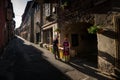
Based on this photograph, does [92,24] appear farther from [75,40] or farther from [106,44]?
[75,40]

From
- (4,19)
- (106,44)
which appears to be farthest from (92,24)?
(4,19)

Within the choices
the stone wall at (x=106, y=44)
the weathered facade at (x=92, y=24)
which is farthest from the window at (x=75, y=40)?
the stone wall at (x=106, y=44)

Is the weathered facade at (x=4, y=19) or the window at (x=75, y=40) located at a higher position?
the weathered facade at (x=4, y=19)

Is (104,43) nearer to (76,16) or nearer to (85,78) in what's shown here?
(85,78)

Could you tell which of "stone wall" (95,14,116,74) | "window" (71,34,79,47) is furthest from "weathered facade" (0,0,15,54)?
"stone wall" (95,14,116,74)

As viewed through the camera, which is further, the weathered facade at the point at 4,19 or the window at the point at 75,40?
the weathered facade at the point at 4,19

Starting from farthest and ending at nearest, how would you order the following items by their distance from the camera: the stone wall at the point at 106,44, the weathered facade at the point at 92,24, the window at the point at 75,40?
1. the window at the point at 75,40
2. the stone wall at the point at 106,44
3. the weathered facade at the point at 92,24

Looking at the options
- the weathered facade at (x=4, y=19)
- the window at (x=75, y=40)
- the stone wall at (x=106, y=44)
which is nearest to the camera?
the stone wall at (x=106, y=44)

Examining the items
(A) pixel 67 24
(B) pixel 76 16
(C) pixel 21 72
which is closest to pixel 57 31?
(A) pixel 67 24

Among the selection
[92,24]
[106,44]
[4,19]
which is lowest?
[106,44]

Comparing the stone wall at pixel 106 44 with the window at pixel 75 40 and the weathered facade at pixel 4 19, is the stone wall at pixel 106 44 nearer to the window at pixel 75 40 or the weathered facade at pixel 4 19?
the window at pixel 75 40

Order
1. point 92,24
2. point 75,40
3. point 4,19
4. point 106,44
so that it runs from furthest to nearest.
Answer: point 4,19 < point 75,40 < point 92,24 < point 106,44

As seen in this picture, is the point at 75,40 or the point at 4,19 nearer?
the point at 75,40

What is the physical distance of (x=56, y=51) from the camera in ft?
50.0
